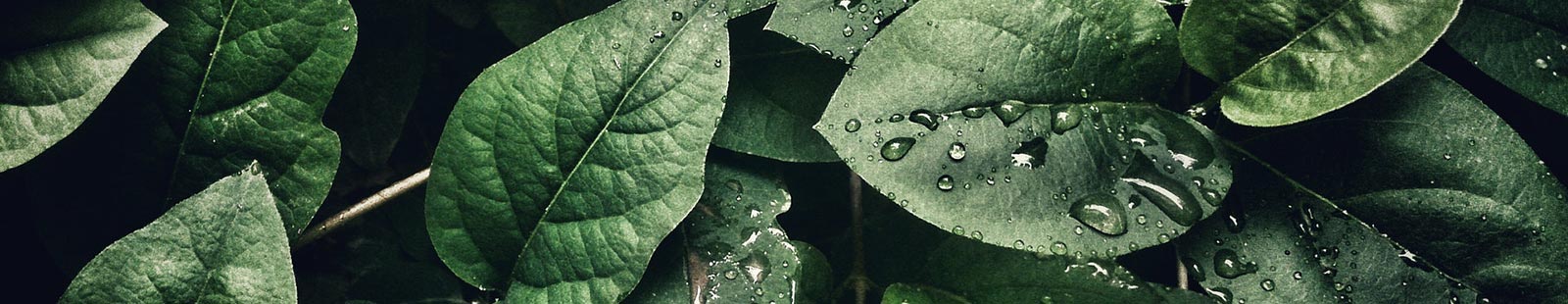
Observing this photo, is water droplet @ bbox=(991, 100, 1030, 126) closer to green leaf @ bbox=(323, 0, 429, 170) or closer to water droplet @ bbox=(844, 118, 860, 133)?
water droplet @ bbox=(844, 118, 860, 133)

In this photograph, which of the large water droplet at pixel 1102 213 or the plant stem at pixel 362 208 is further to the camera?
the plant stem at pixel 362 208

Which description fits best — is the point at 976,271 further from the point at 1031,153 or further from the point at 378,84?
the point at 378,84

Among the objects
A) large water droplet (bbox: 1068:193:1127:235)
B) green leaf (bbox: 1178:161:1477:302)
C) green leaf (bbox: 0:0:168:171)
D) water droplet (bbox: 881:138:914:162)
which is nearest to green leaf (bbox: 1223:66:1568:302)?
green leaf (bbox: 1178:161:1477:302)

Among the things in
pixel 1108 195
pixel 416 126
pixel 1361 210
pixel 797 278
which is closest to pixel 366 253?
pixel 416 126

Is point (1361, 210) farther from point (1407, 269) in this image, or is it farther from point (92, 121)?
point (92, 121)

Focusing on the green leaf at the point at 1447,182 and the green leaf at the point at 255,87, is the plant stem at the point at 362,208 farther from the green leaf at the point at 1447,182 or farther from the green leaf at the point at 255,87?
the green leaf at the point at 1447,182

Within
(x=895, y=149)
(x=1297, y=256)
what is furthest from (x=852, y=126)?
(x=1297, y=256)

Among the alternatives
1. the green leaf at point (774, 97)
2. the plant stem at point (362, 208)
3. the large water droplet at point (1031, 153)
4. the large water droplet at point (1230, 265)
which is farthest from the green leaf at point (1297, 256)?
the plant stem at point (362, 208)
